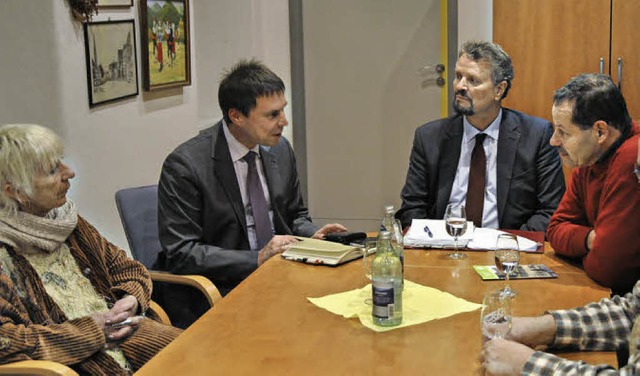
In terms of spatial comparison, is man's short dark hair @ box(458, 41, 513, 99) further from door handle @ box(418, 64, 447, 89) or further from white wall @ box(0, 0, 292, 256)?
door handle @ box(418, 64, 447, 89)

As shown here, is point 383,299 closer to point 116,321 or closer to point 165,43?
point 116,321

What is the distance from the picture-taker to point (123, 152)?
12.9ft

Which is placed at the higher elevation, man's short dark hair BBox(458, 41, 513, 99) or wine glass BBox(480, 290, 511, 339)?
man's short dark hair BBox(458, 41, 513, 99)

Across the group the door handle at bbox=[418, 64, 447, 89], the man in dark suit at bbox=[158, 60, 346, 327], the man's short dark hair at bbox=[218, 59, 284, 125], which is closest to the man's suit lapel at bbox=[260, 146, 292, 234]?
the man in dark suit at bbox=[158, 60, 346, 327]

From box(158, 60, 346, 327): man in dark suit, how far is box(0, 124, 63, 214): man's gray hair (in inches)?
25.1

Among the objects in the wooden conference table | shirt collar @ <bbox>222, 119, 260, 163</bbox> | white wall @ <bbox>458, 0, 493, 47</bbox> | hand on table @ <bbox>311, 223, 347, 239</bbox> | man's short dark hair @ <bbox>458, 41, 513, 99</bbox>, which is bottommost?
the wooden conference table

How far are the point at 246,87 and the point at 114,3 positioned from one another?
1.12 metres

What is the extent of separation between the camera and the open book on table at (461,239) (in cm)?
271

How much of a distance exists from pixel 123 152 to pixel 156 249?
95cm

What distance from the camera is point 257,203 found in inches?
123

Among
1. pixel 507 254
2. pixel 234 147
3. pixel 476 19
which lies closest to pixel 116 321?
pixel 234 147

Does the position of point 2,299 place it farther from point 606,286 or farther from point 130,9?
point 130,9

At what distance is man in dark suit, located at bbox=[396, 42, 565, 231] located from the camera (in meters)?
3.35

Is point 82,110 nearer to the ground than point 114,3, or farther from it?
nearer to the ground
